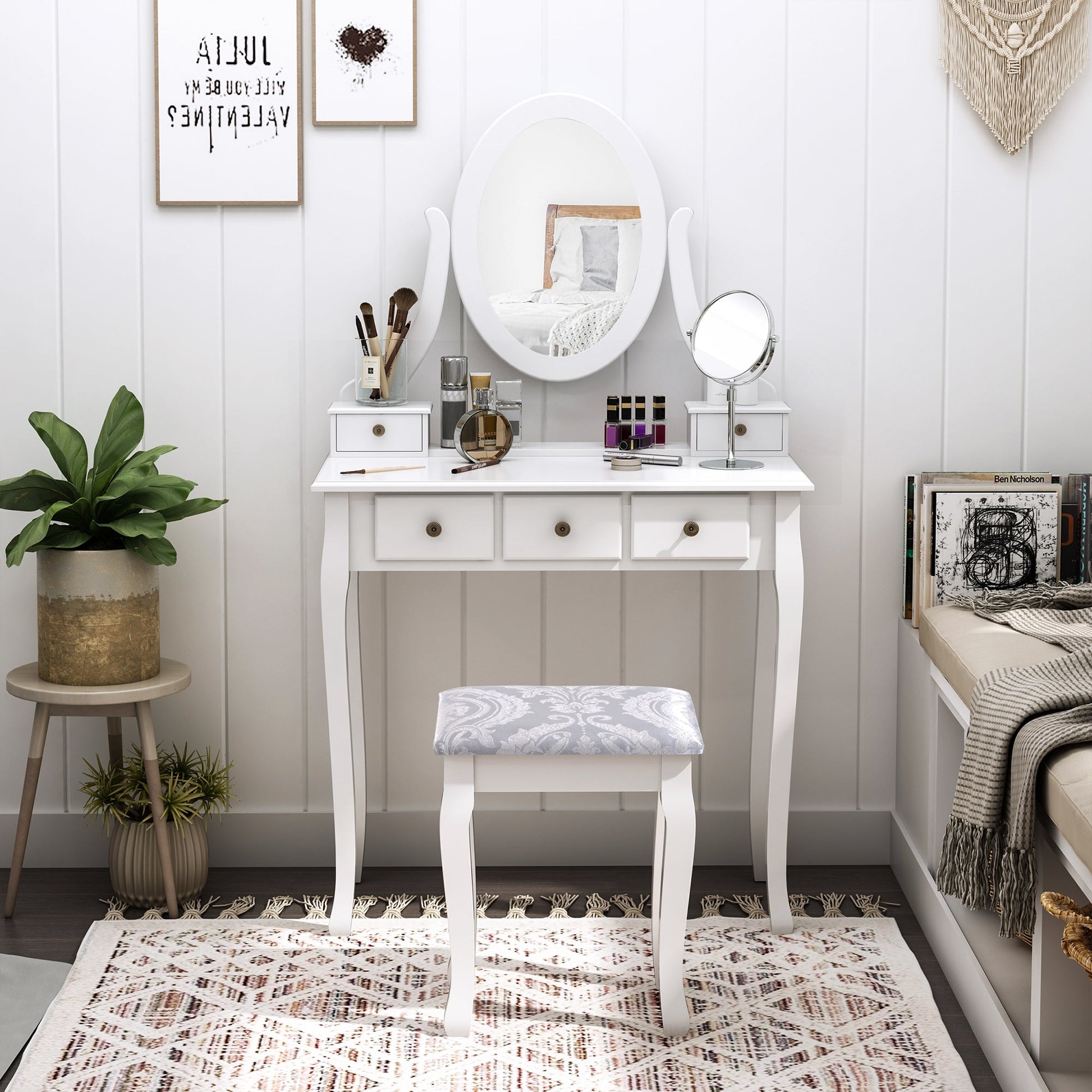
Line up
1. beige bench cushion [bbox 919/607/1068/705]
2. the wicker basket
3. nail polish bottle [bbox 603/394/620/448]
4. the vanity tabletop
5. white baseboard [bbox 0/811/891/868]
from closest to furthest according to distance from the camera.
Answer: the wicker basket < beige bench cushion [bbox 919/607/1068/705] < the vanity tabletop < nail polish bottle [bbox 603/394/620/448] < white baseboard [bbox 0/811/891/868]

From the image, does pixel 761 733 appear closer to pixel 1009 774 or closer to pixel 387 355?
pixel 1009 774

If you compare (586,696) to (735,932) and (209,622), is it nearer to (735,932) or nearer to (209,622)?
(735,932)

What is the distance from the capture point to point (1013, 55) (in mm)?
2414

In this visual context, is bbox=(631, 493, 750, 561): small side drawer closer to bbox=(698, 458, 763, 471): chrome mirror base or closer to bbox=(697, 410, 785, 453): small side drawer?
bbox=(698, 458, 763, 471): chrome mirror base

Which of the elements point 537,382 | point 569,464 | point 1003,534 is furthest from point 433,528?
point 1003,534

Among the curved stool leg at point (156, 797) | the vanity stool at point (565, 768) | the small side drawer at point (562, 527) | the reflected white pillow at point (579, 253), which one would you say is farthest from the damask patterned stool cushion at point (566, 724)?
the reflected white pillow at point (579, 253)

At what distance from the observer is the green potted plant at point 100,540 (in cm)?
227

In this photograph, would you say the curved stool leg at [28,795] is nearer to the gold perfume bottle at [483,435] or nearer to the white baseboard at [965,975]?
the gold perfume bottle at [483,435]

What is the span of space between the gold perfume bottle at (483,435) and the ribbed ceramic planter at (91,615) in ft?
2.18

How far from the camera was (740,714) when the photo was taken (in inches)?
103

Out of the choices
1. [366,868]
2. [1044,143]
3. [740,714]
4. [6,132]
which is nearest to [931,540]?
[740,714]

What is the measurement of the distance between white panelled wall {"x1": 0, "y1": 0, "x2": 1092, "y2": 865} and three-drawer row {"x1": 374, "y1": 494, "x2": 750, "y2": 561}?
0.43 m

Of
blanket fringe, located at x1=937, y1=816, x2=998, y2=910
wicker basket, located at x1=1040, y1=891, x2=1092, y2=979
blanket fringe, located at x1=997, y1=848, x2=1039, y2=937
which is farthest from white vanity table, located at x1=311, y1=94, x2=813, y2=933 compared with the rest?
wicker basket, located at x1=1040, y1=891, x2=1092, y2=979

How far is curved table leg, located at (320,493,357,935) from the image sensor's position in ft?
7.04
